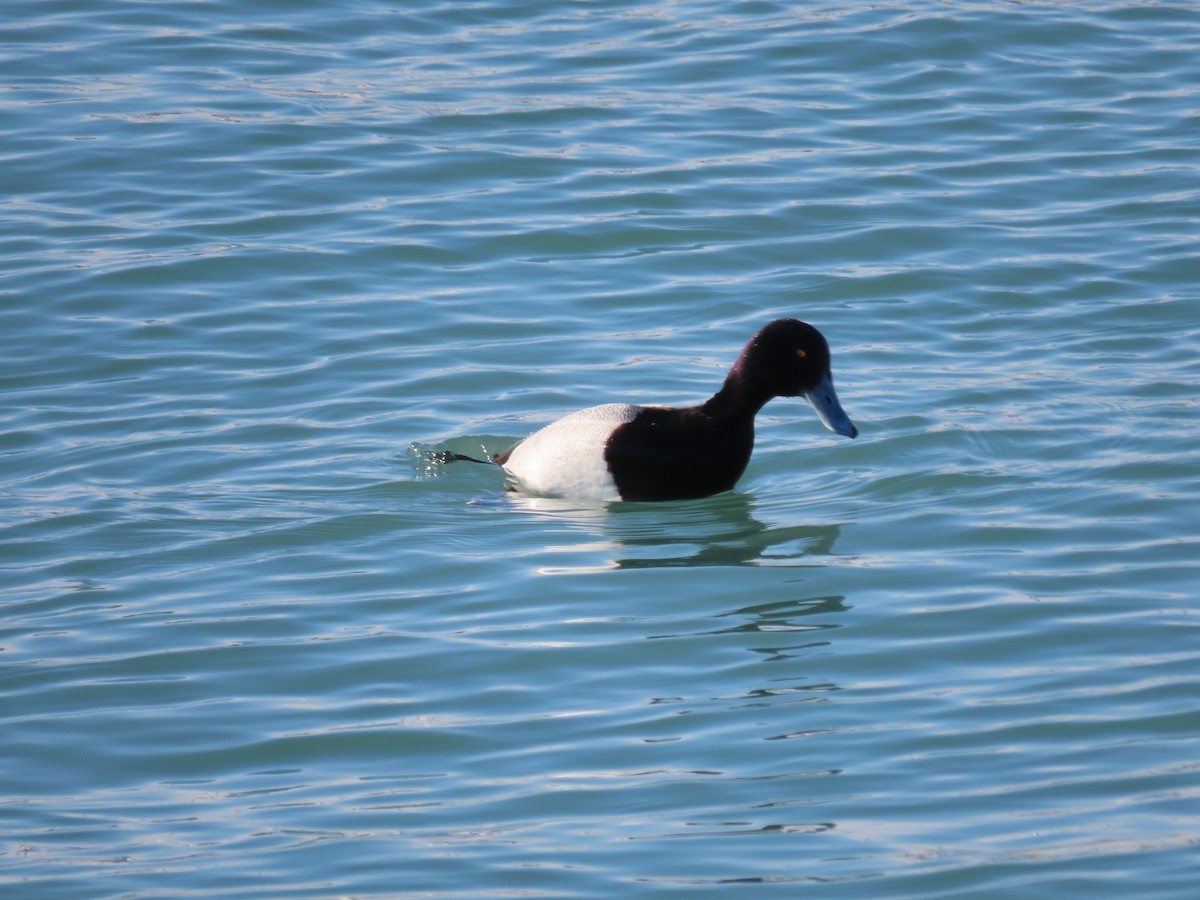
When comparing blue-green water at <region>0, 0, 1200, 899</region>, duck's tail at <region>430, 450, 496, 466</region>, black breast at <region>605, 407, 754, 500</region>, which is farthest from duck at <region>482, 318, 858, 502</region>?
duck's tail at <region>430, 450, 496, 466</region>

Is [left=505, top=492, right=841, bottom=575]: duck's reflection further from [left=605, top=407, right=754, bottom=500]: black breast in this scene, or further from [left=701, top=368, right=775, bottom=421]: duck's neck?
[left=701, top=368, right=775, bottom=421]: duck's neck

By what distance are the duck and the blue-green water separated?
A: 0.61 feet

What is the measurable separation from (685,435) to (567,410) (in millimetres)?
1464

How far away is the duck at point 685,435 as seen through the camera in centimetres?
852

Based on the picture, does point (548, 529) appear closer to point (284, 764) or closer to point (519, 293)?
point (284, 764)

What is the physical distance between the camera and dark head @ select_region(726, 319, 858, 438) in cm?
870

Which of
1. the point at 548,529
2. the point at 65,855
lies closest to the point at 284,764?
the point at 65,855

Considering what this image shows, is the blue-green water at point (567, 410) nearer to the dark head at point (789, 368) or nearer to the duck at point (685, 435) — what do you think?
the duck at point (685, 435)

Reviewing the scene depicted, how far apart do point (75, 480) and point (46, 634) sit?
2109 millimetres

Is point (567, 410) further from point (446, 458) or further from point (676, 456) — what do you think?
point (676, 456)

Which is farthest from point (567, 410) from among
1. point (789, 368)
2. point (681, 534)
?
point (681, 534)

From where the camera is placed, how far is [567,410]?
990 cm

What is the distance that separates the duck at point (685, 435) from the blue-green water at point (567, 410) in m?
0.19

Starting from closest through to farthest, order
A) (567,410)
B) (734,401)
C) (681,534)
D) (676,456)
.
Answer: (681,534), (676,456), (734,401), (567,410)
